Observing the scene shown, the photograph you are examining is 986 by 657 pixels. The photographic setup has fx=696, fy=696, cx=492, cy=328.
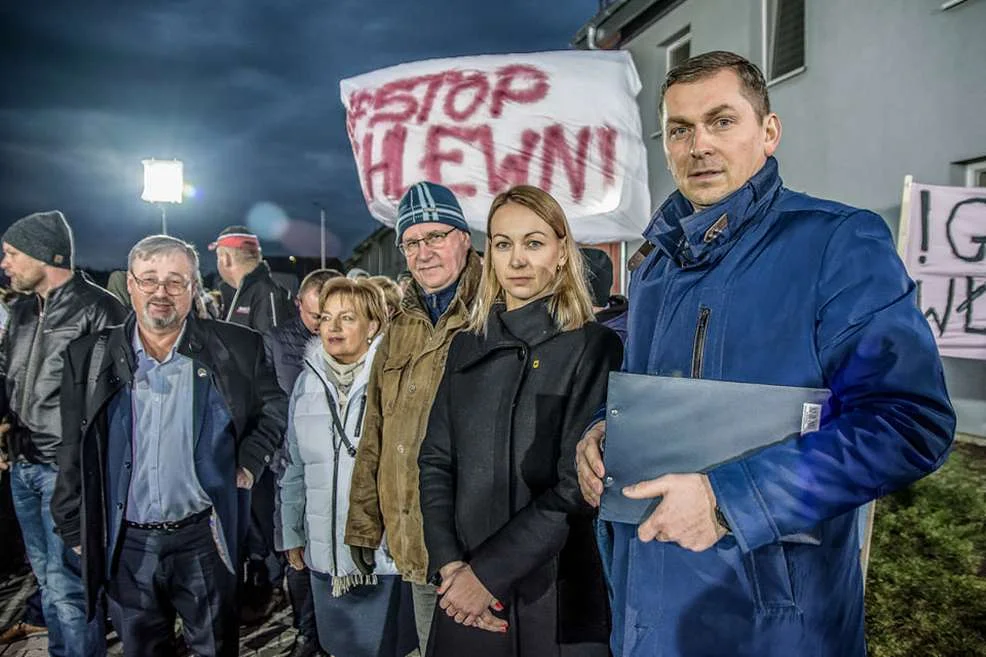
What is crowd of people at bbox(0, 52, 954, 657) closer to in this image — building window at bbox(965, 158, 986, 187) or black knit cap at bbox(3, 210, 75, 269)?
black knit cap at bbox(3, 210, 75, 269)

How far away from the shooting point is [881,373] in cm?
113

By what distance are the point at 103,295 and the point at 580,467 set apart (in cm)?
358

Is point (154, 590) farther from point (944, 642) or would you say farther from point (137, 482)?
point (944, 642)

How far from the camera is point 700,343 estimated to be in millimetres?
1360

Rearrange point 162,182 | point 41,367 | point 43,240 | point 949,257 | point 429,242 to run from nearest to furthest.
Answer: point 429,242, point 41,367, point 43,240, point 949,257, point 162,182

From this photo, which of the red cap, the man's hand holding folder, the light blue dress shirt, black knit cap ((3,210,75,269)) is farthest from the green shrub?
the red cap

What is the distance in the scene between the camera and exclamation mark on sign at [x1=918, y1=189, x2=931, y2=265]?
4516 millimetres

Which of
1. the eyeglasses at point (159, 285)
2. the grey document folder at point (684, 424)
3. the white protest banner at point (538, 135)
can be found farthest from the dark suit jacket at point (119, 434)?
the grey document folder at point (684, 424)

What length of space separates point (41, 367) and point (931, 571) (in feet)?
17.2

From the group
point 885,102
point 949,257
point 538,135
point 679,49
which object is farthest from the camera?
point 679,49

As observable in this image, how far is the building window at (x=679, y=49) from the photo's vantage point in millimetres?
10695

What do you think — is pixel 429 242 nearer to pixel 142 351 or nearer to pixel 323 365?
pixel 323 365

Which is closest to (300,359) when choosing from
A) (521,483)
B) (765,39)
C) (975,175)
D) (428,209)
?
(428,209)

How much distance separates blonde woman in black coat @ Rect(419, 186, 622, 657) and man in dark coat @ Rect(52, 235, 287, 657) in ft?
4.70
